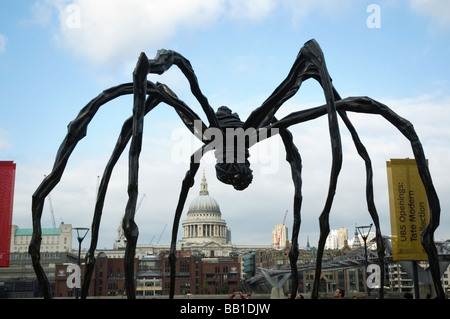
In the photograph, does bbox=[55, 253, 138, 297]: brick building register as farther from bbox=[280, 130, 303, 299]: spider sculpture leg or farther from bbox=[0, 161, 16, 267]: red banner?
bbox=[280, 130, 303, 299]: spider sculpture leg

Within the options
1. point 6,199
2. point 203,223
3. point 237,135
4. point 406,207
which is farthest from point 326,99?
point 203,223

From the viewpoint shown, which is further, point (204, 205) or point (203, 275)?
point (204, 205)

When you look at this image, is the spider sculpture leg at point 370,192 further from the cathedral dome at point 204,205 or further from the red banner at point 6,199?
the cathedral dome at point 204,205

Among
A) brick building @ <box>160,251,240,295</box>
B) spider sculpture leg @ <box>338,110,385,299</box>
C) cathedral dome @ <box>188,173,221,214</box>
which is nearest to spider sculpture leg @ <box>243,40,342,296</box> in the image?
spider sculpture leg @ <box>338,110,385,299</box>

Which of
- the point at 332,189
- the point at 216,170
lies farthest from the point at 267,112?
the point at 332,189

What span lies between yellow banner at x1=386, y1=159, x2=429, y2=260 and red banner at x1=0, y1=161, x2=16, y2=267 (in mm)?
11593

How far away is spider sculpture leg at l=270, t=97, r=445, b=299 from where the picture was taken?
7145mm

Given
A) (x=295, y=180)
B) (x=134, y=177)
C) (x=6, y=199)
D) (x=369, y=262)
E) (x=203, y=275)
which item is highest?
(x=6, y=199)

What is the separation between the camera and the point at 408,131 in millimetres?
7824

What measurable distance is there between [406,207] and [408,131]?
7.13 meters

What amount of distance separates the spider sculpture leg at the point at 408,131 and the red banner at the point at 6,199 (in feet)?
Result: 37.8

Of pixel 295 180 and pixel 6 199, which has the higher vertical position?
pixel 6 199

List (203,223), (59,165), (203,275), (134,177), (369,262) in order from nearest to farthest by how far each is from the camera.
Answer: (134,177) < (59,165) < (369,262) < (203,275) < (203,223)

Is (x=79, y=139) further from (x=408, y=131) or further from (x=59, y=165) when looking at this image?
(x=408, y=131)
